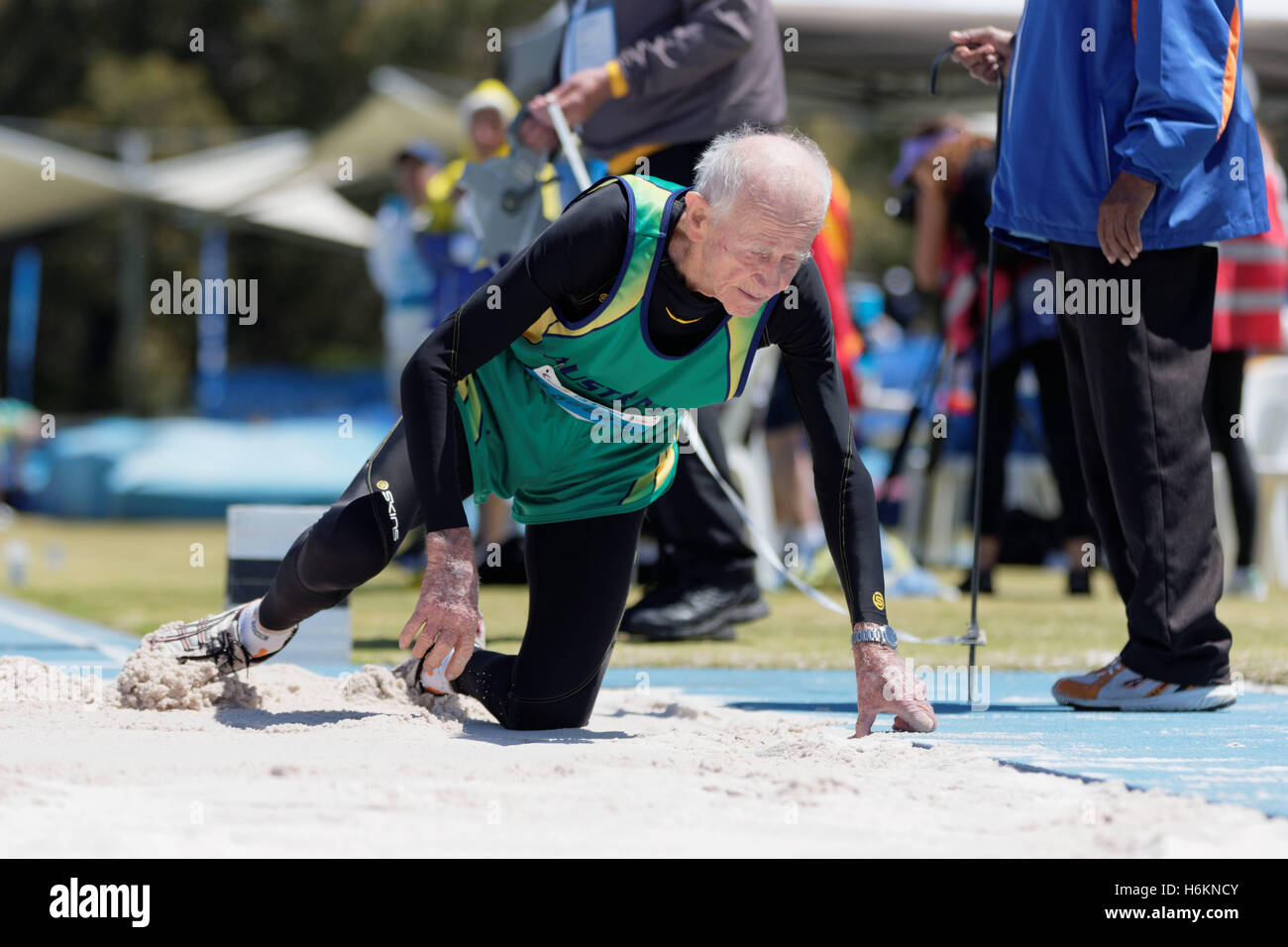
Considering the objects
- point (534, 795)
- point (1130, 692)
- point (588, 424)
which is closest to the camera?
point (534, 795)

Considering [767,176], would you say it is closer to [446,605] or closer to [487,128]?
[446,605]

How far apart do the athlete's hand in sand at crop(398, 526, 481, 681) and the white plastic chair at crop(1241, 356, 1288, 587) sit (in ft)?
19.9

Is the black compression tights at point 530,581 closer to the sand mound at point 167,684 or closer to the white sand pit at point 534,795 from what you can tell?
the white sand pit at point 534,795

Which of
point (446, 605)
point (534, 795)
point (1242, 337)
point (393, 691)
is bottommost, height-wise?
point (393, 691)

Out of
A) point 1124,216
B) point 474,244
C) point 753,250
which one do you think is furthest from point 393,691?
point 474,244

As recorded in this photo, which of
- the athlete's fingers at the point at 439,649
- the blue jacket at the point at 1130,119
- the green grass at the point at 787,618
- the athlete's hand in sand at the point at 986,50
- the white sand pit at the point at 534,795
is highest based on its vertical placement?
the athlete's hand in sand at the point at 986,50

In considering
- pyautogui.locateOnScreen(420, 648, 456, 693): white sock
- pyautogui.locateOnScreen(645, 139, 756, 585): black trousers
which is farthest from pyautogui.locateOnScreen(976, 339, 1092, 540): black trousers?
pyautogui.locateOnScreen(420, 648, 456, 693): white sock

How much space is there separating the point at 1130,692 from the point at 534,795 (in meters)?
1.82

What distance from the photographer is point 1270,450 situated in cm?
873

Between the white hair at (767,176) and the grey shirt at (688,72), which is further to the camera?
the grey shirt at (688,72)

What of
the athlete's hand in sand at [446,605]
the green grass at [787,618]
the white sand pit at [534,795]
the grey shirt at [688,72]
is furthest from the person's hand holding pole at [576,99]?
the athlete's hand in sand at [446,605]

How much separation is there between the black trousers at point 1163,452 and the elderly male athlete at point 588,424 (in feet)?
2.81

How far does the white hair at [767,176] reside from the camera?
286 centimetres

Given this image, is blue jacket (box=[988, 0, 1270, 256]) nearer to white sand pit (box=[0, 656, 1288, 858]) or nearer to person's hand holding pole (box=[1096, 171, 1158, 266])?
person's hand holding pole (box=[1096, 171, 1158, 266])
